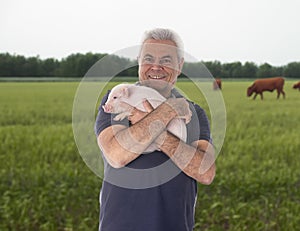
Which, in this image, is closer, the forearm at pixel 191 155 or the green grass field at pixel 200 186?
the forearm at pixel 191 155

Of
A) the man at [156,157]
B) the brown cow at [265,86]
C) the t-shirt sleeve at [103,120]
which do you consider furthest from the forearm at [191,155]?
the brown cow at [265,86]

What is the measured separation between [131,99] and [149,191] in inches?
8.7

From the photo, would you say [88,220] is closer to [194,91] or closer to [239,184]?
[239,184]

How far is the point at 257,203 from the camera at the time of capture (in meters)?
2.57

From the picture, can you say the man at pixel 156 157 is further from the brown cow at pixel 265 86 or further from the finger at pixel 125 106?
the brown cow at pixel 265 86

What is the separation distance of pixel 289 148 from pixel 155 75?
338cm

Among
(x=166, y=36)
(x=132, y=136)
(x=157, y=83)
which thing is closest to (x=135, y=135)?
(x=132, y=136)

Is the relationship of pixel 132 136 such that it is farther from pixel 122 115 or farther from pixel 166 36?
pixel 166 36

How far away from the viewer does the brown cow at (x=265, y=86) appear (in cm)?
861

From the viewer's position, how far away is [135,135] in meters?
0.77

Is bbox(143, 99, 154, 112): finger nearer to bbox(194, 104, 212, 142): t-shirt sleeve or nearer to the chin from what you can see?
the chin

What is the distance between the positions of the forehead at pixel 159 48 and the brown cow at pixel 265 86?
302 inches

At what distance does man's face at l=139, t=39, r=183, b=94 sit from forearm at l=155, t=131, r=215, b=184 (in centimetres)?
11

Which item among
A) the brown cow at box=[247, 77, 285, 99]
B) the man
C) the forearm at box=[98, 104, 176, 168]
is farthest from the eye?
the brown cow at box=[247, 77, 285, 99]
